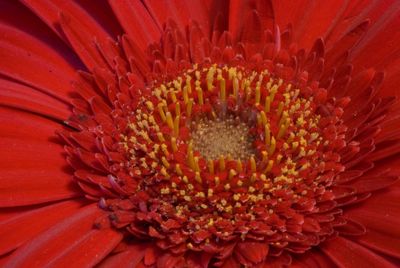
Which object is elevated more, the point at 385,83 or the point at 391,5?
the point at 391,5

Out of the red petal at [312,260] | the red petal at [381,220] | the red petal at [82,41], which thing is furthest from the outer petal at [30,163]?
the red petal at [381,220]

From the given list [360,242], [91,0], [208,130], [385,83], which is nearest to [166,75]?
[208,130]

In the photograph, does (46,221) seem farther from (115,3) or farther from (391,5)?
(391,5)

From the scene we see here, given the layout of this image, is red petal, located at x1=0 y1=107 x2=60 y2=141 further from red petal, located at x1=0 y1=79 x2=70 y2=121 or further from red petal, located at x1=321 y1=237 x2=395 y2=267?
red petal, located at x1=321 y1=237 x2=395 y2=267

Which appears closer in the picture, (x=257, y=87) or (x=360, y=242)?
(x=360, y=242)

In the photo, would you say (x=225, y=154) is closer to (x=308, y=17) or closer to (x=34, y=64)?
(x=308, y=17)

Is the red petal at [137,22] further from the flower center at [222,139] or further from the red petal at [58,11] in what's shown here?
the flower center at [222,139]

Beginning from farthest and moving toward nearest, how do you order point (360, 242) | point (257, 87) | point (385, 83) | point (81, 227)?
point (257, 87) < point (385, 83) < point (81, 227) < point (360, 242)

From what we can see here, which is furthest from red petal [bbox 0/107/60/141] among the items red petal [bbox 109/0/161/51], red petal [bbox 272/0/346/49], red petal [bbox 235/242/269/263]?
red petal [bbox 272/0/346/49]
